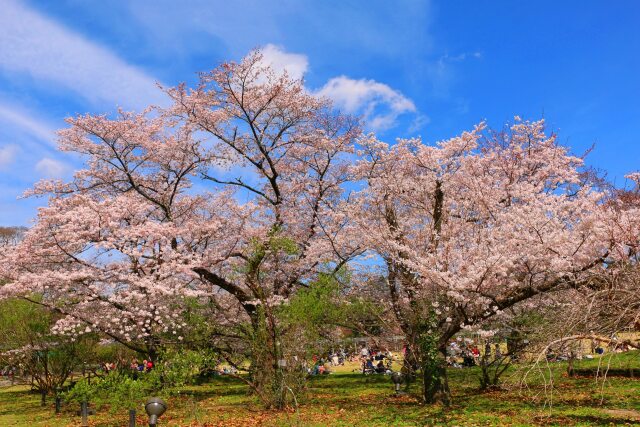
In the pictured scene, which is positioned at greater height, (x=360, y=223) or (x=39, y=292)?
(x=360, y=223)

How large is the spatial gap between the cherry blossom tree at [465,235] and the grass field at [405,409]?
4.92 feet

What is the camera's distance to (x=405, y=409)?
1361 cm

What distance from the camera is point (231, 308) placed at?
20.9m

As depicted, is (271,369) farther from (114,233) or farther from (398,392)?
(114,233)

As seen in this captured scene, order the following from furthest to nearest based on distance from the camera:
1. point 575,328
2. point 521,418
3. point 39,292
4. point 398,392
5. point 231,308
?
point 231,308, point 39,292, point 398,392, point 521,418, point 575,328

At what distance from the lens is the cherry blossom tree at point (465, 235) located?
1184cm

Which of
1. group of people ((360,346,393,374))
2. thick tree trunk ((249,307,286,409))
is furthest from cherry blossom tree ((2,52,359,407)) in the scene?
group of people ((360,346,393,374))

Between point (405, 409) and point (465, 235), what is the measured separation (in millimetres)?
5247

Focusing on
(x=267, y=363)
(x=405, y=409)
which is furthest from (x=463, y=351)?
(x=267, y=363)

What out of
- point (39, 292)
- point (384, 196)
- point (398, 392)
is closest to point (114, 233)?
point (39, 292)

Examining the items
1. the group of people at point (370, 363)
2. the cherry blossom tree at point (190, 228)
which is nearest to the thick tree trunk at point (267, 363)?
the cherry blossom tree at point (190, 228)

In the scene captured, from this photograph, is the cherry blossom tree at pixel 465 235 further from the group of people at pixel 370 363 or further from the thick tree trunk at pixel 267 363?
the group of people at pixel 370 363

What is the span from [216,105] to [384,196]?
7178 mm

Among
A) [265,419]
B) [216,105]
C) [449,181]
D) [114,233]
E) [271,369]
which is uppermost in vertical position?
[216,105]
